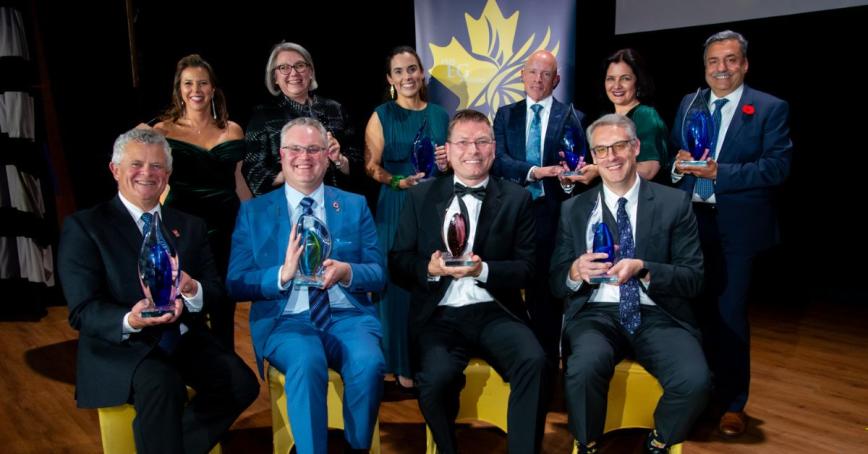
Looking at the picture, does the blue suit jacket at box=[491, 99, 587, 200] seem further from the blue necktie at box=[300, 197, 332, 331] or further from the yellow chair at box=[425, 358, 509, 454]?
the blue necktie at box=[300, 197, 332, 331]

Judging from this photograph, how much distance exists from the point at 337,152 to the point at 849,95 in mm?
4428

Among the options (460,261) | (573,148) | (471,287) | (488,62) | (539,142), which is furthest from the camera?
(488,62)

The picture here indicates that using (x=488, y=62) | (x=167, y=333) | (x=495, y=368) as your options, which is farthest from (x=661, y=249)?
(x=488, y=62)

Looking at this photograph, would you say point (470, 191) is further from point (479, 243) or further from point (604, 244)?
point (604, 244)

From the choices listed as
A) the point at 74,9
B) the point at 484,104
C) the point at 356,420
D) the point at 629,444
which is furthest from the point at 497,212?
the point at 74,9

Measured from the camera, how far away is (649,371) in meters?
2.70

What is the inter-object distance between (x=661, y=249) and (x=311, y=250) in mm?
1433

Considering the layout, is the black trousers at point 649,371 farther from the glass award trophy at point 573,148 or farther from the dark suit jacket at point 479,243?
the glass award trophy at point 573,148

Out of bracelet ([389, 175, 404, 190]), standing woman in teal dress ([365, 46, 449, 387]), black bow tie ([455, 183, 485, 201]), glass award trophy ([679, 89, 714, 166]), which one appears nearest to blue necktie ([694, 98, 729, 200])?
glass award trophy ([679, 89, 714, 166])

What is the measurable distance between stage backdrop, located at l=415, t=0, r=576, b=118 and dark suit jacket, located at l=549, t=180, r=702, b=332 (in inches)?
92.7

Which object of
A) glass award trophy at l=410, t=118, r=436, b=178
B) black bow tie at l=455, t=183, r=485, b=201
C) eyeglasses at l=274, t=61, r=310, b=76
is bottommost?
black bow tie at l=455, t=183, r=485, b=201

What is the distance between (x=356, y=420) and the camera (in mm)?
2574

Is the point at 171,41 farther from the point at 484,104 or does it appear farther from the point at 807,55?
the point at 807,55

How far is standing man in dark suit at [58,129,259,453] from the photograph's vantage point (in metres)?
2.38
